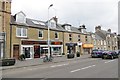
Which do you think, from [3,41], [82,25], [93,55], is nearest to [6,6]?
[3,41]

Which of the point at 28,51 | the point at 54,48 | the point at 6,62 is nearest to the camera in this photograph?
the point at 6,62

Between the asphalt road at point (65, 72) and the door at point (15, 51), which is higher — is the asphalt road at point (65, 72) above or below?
below

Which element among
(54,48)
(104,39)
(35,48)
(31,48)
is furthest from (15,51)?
(104,39)

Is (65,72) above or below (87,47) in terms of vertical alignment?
below

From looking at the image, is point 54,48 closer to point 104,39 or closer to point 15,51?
point 15,51

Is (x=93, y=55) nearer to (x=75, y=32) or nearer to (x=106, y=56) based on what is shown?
(x=106, y=56)

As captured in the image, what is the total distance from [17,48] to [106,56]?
612 inches

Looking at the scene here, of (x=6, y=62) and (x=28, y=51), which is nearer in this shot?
(x=6, y=62)

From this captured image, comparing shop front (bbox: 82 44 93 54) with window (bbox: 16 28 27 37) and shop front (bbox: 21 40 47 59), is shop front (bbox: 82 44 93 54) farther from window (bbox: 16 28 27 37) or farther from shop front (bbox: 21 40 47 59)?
window (bbox: 16 28 27 37)

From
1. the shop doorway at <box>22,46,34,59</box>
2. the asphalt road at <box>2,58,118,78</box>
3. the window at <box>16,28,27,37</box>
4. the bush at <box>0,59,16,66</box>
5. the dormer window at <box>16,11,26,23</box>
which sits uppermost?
the dormer window at <box>16,11,26,23</box>

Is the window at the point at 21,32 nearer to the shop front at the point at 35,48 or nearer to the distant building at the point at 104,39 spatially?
the shop front at the point at 35,48

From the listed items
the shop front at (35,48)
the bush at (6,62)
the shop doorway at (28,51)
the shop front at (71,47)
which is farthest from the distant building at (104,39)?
the bush at (6,62)

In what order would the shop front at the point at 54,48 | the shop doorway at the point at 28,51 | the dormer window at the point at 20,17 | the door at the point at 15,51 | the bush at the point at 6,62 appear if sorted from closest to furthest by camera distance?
1. the bush at the point at 6,62
2. the door at the point at 15,51
3. the dormer window at the point at 20,17
4. the shop doorway at the point at 28,51
5. the shop front at the point at 54,48

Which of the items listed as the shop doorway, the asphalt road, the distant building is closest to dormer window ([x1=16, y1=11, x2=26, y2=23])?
the shop doorway
